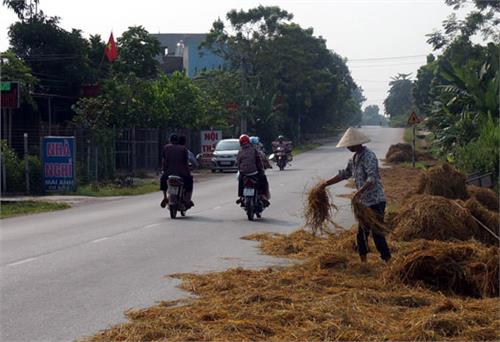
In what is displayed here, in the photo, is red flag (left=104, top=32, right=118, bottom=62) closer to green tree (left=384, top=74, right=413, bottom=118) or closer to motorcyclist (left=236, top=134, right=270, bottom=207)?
motorcyclist (left=236, top=134, right=270, bottom=207)

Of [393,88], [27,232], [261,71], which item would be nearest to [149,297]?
[27,232]

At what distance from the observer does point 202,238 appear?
14.6m

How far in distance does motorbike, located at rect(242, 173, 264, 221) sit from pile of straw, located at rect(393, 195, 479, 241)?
4968mm

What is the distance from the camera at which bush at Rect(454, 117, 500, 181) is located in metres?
25.4

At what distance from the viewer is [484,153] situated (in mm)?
25688

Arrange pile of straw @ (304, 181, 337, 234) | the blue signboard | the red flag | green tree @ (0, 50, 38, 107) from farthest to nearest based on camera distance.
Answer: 1. the red flag
2. green tree @ (0, 50, 38, 107)
3. the blue signboard
4. pile of straw @ (304, 181, 337, 234)

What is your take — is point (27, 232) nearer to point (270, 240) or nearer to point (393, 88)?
point (270, 240)

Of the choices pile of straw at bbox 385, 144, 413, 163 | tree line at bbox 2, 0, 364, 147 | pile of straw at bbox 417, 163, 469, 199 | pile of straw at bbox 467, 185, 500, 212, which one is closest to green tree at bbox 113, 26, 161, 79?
tree line at bbox 2, 0, 364, 147

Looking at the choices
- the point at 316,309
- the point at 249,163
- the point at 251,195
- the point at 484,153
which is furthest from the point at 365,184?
the point at 484,153

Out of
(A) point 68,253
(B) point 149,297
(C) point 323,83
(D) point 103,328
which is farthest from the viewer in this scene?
(C) point 323,83

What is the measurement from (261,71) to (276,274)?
6326 centimetres

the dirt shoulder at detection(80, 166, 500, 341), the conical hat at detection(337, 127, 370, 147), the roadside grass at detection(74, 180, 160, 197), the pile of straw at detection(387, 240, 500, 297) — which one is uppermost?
the conical hat at detection(337, 127, 370, 147)

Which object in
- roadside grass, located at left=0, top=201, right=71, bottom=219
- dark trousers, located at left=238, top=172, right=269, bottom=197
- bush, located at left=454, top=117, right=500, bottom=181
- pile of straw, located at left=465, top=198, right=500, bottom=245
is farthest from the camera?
bush, located at left=454, top=117, right=500, bottom=181

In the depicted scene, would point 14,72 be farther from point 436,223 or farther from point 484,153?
point 436,223
